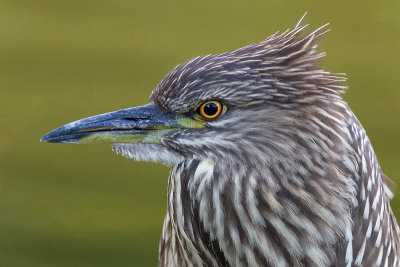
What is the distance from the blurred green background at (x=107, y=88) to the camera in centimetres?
358

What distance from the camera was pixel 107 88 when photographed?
146 inches

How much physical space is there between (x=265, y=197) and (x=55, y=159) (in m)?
2.06

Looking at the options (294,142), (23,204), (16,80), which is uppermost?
(16,80)

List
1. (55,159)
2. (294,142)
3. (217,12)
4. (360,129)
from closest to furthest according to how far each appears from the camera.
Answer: (294,142)
(360,129)
(217,12)
(55,159)

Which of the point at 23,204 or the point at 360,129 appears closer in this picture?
the point at 360,129

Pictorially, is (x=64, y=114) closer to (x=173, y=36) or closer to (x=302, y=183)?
(x=173, y=36)

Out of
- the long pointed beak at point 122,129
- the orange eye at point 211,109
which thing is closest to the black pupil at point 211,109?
the orange eye at point 211,109

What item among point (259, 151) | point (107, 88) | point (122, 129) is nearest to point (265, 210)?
point (259, 151)

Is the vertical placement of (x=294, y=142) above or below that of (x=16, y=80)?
below

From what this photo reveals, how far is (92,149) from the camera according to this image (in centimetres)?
380

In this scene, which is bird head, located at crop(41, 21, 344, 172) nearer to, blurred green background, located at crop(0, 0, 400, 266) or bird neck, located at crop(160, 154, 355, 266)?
bird neck, located at crop(160, 154, 355, 266)

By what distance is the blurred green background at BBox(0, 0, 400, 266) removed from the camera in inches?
141

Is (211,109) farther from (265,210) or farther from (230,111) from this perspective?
(265,210)

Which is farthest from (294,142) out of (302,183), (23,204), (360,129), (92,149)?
(23,204)
